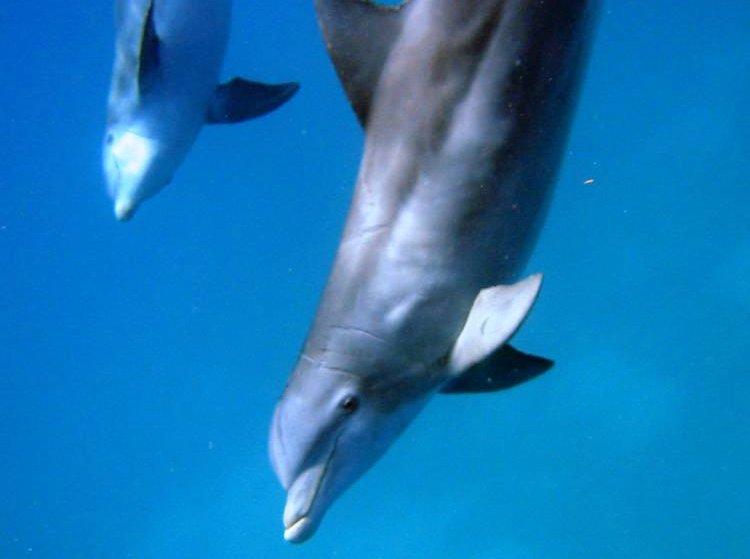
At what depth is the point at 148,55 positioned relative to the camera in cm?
688

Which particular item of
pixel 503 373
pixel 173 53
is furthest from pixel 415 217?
pixel 173 53

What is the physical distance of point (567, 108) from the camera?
4465mm

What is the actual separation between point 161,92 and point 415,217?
3.84m

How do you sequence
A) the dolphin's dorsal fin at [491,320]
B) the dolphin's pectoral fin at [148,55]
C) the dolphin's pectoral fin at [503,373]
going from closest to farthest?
1. the dolphin's dorsal fin at [491,320]
2. the dolphin's pectoral fin at [503,373]
3. the dolphin's pectoral fin at [148,55]

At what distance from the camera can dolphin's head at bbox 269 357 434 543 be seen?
4309mm

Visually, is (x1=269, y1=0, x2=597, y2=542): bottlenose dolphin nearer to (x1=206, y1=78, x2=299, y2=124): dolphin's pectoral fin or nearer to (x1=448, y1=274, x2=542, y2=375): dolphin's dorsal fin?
(x1=448, y1=274, x2=542, y2=375): dolphin's dorsal fin

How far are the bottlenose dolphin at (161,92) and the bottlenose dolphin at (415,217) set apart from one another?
3.11 m

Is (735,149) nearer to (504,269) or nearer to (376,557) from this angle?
(376,557)

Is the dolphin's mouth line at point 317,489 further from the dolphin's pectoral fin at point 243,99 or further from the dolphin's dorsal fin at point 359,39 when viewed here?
the dolphin's pectoral fin at point 243,99

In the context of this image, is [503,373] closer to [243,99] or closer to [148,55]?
[148,55]

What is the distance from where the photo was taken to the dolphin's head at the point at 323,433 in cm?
431

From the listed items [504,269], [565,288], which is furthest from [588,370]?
[504,269]

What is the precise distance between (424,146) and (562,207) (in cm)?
1835

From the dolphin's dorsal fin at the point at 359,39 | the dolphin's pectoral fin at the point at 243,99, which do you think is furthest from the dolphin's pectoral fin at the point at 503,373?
the dolphin's pectoral fin at the point at 243,99
